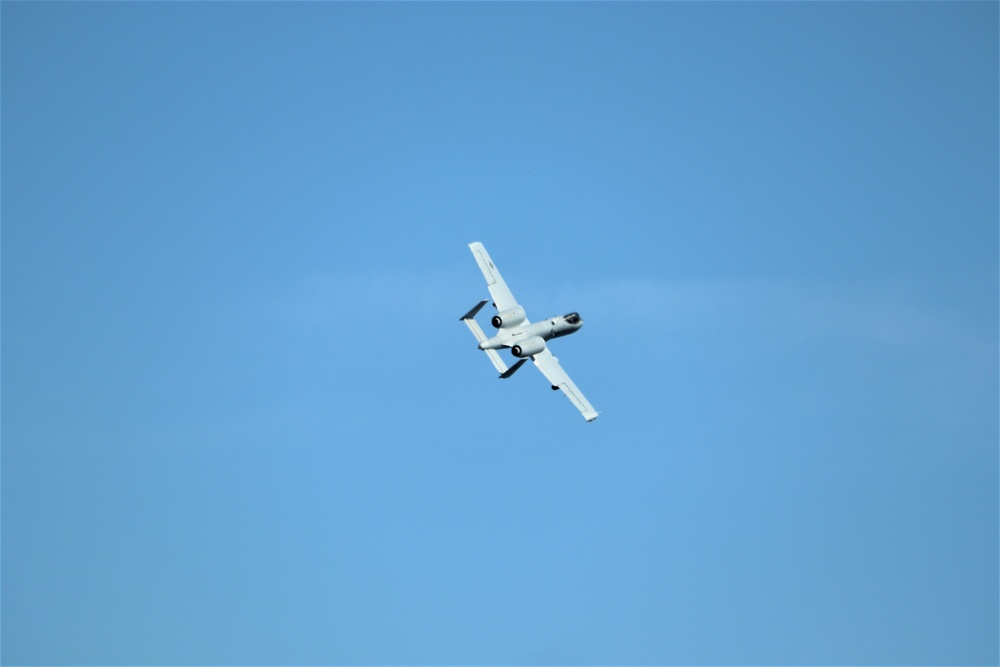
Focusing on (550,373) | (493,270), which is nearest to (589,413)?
(550,373)

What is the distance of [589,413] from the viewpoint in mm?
129750

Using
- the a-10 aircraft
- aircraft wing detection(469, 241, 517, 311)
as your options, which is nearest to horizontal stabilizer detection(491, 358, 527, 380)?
the a-10 aircraft

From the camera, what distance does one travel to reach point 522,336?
128875 millimetres

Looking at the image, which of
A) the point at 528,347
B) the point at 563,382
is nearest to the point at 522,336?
the point at 528,347

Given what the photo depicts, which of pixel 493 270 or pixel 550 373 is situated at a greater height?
pixel 493 270

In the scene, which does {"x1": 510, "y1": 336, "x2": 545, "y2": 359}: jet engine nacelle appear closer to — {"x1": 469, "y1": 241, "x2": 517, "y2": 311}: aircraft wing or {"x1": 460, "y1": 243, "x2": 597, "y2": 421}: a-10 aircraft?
{"x1": 460, "y1": 243, "x2": 597, "y2": 421}: a-10 aircraft

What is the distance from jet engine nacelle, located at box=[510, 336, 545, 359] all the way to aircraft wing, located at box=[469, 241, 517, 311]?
367cm

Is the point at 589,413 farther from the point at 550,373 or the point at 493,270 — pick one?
the point at 493,270

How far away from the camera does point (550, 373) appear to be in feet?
427

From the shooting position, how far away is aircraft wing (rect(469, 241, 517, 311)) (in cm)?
13175

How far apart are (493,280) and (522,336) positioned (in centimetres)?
726

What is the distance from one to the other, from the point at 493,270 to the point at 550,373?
10.7 m

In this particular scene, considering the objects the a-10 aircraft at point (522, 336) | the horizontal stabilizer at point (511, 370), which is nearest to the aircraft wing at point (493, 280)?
the a-10 aircraft at point (522, 336)

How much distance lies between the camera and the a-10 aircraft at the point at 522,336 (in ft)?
417
